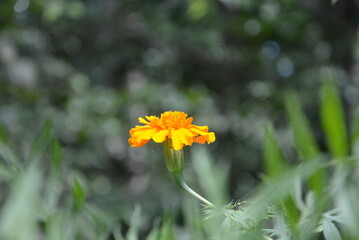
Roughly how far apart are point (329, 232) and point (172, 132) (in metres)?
0.21

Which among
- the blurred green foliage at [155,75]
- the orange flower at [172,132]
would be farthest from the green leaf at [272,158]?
the blurred green foliage at [155,75]

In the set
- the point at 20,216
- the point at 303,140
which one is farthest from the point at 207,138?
the point at 20,216

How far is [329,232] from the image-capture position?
0.39m

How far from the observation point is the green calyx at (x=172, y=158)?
539mm

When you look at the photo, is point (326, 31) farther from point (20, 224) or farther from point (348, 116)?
point (20, 224)

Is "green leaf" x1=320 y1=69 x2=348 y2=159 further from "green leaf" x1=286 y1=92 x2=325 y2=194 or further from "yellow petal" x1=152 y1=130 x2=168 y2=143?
"yellow petal" x1=152 y1=130 x2=168 y2=143

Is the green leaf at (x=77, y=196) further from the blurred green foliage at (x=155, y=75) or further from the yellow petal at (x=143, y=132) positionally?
the blurred green foliage at (x=155, y=75)

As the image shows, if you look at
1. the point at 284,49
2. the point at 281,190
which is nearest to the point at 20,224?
the point at 281,190

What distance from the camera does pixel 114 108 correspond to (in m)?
2.30

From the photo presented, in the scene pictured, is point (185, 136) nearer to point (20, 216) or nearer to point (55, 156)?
point (55, 156)

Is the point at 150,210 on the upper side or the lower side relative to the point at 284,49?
lower

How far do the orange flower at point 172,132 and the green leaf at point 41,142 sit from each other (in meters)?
0.10

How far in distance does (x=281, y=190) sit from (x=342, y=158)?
0.36ft

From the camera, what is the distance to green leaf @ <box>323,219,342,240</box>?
381 millimetres
